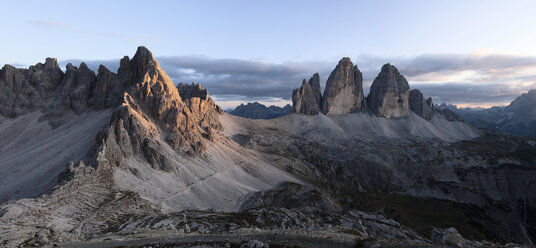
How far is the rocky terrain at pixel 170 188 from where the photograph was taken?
189ft

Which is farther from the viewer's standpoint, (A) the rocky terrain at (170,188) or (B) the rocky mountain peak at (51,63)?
(B) the rocky mountain peak at (51,63)

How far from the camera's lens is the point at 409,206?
561ft

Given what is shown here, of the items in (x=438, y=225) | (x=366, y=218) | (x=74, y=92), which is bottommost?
(x=438, y=225)

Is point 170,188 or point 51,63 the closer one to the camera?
point 170,188

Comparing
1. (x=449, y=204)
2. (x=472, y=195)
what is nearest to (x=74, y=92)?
(x=449, y=204)

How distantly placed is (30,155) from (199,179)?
68.7m

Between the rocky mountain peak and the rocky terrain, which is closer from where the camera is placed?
the rocky terrain

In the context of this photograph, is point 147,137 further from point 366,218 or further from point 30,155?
point 366,218

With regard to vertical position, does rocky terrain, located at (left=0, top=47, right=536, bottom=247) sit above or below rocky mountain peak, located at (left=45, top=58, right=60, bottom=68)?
below

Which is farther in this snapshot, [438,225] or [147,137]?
[438,225]

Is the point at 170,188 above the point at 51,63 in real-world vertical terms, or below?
below

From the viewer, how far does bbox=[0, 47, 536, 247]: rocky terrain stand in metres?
57.6

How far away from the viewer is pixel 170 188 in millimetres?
110625

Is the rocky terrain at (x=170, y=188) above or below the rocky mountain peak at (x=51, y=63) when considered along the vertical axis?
below
